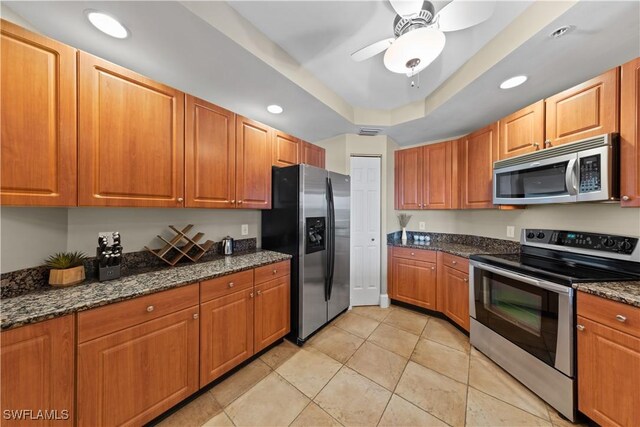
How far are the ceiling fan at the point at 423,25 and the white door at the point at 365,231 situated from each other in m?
1.75

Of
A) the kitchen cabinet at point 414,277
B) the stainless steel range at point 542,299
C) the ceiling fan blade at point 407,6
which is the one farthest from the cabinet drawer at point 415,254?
the ceiling fan blade at point 407,6

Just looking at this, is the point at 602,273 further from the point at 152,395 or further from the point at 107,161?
the point at 107,161

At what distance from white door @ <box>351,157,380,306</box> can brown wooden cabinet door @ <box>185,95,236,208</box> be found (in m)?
1.66

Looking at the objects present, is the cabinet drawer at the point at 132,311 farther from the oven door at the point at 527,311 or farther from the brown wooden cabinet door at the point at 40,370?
the oven door at the point at 527,311

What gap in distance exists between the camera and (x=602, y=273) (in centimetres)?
152

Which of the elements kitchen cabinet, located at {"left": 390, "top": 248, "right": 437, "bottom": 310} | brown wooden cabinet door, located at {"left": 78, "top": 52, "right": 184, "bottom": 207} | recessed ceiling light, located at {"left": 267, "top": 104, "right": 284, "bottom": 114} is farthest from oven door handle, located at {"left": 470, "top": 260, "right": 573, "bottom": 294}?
brown wooden cabinet door, located at {"left": 78, "top": 52, "right": 184, "bottom": 207}

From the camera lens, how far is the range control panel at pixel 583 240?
60.6 inches

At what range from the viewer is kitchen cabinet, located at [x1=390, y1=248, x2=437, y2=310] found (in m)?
2.72

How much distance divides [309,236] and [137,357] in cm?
148

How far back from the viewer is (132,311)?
121 cm

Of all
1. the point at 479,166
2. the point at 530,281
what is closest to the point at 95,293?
the point at 530,281

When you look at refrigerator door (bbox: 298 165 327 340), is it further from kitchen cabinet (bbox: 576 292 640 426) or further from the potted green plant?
kitchen cabinet (bbox: 576 292 640 426)

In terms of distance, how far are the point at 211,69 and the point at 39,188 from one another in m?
1.28

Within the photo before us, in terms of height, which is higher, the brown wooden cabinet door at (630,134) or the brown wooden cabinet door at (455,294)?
the brown wooden cabinet door at (630,134)
